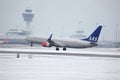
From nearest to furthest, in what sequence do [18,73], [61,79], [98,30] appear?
1. [61,79]
2. [18,73]
3. [98,30]

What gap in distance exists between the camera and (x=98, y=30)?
121125mm

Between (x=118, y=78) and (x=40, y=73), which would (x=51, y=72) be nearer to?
(x=40, y=73)

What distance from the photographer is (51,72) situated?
41.9 m

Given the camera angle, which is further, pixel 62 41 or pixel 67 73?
pixel 62 41

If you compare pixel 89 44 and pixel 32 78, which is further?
pixel 89 44

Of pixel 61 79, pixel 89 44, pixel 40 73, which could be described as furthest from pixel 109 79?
pixel 89 44

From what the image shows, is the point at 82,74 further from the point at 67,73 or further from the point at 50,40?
the point at 50,40

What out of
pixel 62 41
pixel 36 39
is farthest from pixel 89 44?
pixel 36 39

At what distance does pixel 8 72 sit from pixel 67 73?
5163 millimetres

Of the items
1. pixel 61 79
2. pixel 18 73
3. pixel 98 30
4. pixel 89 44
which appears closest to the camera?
pixel 61 79

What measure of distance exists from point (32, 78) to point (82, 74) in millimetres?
6049

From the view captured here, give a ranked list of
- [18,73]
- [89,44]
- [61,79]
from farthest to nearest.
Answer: [89,44] < [18,73] < [61,79]

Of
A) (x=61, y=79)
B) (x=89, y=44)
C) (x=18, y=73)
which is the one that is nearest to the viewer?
(x=61, y=79)

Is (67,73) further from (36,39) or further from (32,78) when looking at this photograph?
(36,39)
